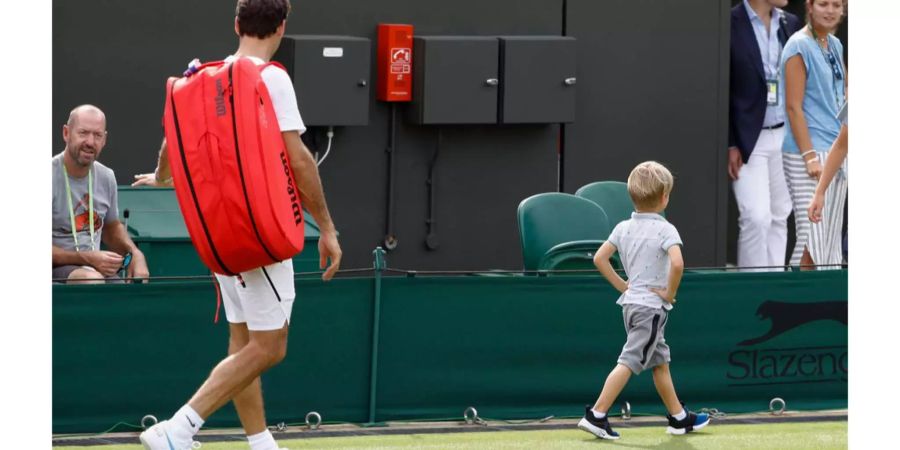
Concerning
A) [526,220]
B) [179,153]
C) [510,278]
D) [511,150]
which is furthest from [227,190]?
[511,150]

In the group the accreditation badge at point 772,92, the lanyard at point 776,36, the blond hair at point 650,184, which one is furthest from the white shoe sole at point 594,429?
the lanyard at point 776,36

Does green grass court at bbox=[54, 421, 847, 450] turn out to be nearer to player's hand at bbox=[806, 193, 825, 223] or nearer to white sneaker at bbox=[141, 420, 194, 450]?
player's hand at bbox=[806, 193, 825, 223]

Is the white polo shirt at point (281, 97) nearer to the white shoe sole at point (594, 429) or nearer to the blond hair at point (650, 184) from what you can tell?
the blond hair at point (650, 184)

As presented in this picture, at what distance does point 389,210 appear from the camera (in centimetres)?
1211

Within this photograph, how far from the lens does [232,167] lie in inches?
244

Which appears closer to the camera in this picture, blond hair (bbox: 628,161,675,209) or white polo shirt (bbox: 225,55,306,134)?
white polo shirt (bbox: 225,55,306,134)

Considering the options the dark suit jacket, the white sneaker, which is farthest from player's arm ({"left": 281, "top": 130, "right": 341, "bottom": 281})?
the dark suit jacket

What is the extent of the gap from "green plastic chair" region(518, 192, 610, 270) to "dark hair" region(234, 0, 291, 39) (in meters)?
3.10

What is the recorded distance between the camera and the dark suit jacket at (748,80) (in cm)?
1195

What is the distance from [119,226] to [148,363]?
1093mm

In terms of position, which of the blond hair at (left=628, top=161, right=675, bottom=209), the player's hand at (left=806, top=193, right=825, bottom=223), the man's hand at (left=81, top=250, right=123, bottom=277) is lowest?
the man's hand at (left=81, top=250, right=123, bottom=277)

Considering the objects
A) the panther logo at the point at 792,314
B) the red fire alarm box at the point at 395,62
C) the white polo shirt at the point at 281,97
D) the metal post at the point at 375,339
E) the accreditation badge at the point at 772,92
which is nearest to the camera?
the white polo shirt at the point at 281,97

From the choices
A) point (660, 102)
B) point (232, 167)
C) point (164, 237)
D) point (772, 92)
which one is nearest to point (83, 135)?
point (164, 237)

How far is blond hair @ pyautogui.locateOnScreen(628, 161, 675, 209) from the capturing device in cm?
775
